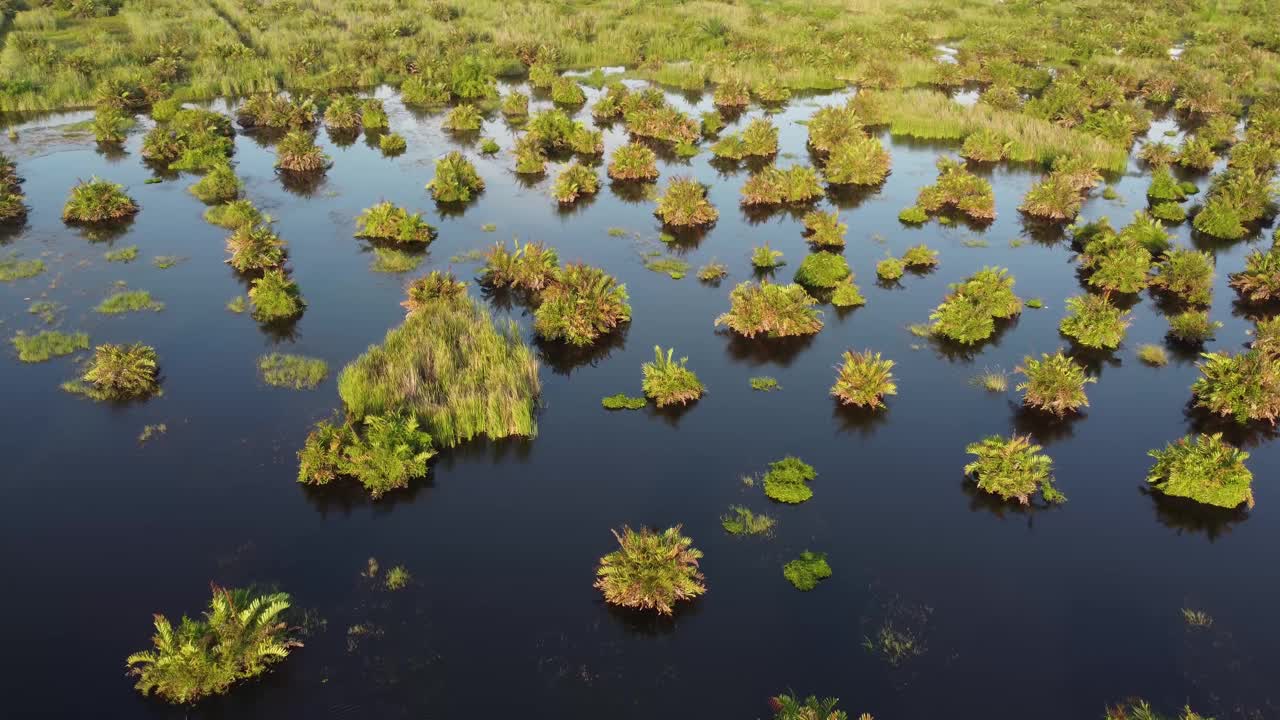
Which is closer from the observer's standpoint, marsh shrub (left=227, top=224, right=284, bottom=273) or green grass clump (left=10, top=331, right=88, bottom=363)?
green grass clump (left=10, top=331, right=88, bottom=363)

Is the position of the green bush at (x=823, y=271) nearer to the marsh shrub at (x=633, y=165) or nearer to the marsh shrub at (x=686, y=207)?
the marsh shrub at (x=686, y=207)

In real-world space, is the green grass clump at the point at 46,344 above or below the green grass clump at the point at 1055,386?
below

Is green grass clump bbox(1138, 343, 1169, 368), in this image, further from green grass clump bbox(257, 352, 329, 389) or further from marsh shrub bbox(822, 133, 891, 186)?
green grass clump bbox(257, 352, 329, 389)

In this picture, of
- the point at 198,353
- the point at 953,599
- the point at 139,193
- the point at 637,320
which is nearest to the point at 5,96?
the point at 139,193

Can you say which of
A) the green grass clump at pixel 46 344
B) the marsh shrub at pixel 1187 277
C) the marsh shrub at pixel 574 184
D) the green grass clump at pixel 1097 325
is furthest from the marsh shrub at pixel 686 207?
the green grass clump at pixel 46 344

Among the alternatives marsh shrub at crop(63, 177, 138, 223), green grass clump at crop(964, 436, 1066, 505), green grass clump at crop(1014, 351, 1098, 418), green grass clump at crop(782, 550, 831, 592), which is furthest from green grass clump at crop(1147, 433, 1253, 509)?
marsh shrub at crop(63, 177, 138, 223)

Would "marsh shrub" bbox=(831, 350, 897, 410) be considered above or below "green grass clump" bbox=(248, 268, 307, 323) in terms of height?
above

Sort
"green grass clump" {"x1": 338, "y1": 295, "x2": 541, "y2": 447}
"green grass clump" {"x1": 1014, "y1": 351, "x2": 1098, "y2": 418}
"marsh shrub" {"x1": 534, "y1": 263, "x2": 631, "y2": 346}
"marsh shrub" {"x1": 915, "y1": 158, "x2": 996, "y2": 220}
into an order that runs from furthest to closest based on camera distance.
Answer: "marsh shrub" {"x1": 915, "y1": 158, "x2": 996, "y2": 220}
"marsh shrub" {"x1": 534, "y1": 263, "x2": 631, "y2": 346}
"green grass clump" {"x1": 1014, "y1": 351, "x2": 1098, "y2": 418}
"green grass clump" {"x1": 338, "y1": 295, "x2": 541, "y2": 447}
